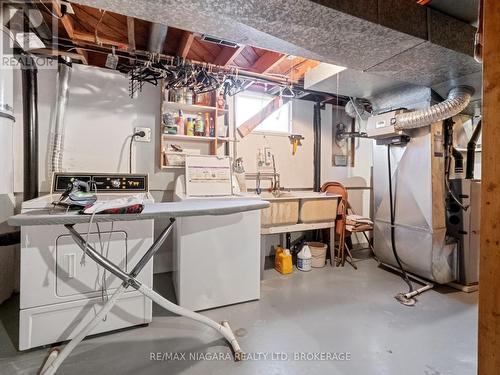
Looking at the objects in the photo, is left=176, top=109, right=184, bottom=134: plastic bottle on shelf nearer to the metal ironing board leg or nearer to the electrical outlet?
the electrical outlet

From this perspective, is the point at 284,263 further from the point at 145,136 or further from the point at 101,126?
the point at 101,126

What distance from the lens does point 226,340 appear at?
1.83 m

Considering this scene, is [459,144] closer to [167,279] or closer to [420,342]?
[420,342]

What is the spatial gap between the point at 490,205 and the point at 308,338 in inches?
60.5

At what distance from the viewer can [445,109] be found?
2.38 metres

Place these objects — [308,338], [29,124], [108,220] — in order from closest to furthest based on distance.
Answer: [108,220]
[308,338]
[29,124]

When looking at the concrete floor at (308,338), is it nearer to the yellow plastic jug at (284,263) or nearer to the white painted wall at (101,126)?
the yellow plastic jug at (284,263)

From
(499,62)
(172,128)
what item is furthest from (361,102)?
(499,62)

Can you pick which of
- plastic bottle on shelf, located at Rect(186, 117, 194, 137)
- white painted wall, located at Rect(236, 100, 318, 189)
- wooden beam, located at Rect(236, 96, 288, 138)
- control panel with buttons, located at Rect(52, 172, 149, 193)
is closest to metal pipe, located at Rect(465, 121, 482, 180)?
white painted wall, located at Rect(236, 100, 318, 189)

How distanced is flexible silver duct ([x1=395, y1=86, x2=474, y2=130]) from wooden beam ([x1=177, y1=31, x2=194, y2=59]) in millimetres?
2371

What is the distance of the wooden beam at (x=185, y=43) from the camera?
227 centimetres

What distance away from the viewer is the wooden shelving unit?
282 cm

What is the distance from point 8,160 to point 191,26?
201 cm

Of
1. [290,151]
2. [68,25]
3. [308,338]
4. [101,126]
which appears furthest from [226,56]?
[308,338]
